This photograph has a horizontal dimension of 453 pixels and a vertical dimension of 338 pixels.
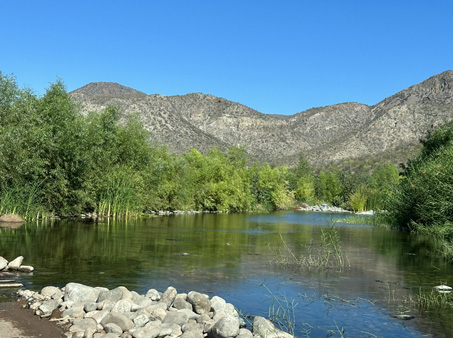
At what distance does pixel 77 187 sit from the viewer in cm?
3812

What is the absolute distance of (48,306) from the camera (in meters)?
10.7

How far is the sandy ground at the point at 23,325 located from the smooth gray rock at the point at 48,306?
0.71 feet

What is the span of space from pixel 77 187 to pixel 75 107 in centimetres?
693

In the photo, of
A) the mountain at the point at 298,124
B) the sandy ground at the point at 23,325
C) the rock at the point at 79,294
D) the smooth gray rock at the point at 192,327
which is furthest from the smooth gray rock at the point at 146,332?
the mountain at the point at 298,124

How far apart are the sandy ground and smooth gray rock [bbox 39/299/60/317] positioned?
0.71 feet

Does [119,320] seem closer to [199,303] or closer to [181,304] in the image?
[181,304]

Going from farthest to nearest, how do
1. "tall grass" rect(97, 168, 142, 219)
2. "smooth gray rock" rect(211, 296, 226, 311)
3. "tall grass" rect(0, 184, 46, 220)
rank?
"tall grass" rect(97, 168, 142, 219) → "tall grass" rect(0, 184, 46, 220) → "smooth gray rock" rect(211, 296, 226, 311)

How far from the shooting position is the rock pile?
9250 millimetres

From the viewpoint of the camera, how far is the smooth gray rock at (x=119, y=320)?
31.9 feet

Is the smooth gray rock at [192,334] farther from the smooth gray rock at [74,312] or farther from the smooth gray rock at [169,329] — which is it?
the smooth gray rock at [74,312]

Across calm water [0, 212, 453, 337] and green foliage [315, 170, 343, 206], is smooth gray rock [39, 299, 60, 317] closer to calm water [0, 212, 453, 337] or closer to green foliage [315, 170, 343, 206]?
calm water [0, 212, 453, 337]

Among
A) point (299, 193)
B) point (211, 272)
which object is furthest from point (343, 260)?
point (299, 193)

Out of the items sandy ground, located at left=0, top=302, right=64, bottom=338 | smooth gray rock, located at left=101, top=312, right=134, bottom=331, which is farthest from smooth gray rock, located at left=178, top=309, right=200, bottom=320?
sandy ground, located at left=0, top=302, right=64, bottom=338

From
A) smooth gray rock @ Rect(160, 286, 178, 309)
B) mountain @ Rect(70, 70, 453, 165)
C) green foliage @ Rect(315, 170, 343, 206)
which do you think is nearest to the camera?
smooth gray rock @ Rect(160, 286, 178, 309)
